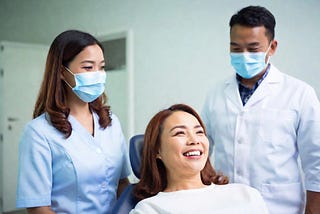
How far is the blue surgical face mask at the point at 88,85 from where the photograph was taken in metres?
1.41

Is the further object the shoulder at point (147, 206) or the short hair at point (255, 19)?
the short hair at point (255, 19)

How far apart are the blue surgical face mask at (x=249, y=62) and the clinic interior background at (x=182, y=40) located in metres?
0.82

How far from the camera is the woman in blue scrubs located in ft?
4.35

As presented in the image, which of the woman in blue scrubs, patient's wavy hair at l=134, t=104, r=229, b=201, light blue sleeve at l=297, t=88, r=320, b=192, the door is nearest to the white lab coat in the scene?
light blue sleeve at l=297, t=88, r=320, b=192

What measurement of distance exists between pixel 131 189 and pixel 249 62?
0.70 metres

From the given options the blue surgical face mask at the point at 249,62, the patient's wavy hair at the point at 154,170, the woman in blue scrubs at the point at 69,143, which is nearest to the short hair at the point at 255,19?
the blue surgical face mask at the point at 249,62

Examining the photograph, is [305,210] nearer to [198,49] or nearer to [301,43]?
[301,43]

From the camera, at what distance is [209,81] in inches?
110

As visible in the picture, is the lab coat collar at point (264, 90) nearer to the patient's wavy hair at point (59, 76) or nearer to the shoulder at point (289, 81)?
the shoulder at point (289, 81)

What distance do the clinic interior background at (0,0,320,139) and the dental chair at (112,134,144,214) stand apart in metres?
A: 1.26

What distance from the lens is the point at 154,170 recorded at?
4.78 ft

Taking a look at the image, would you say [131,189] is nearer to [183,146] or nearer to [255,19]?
[183,146]

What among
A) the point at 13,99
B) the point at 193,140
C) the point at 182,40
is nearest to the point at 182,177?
the point at 193,140

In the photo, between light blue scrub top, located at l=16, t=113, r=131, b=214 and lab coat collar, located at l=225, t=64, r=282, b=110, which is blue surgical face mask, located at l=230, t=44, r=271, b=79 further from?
light blue scrub top, located at l=16, t=113, r=131, b=214
